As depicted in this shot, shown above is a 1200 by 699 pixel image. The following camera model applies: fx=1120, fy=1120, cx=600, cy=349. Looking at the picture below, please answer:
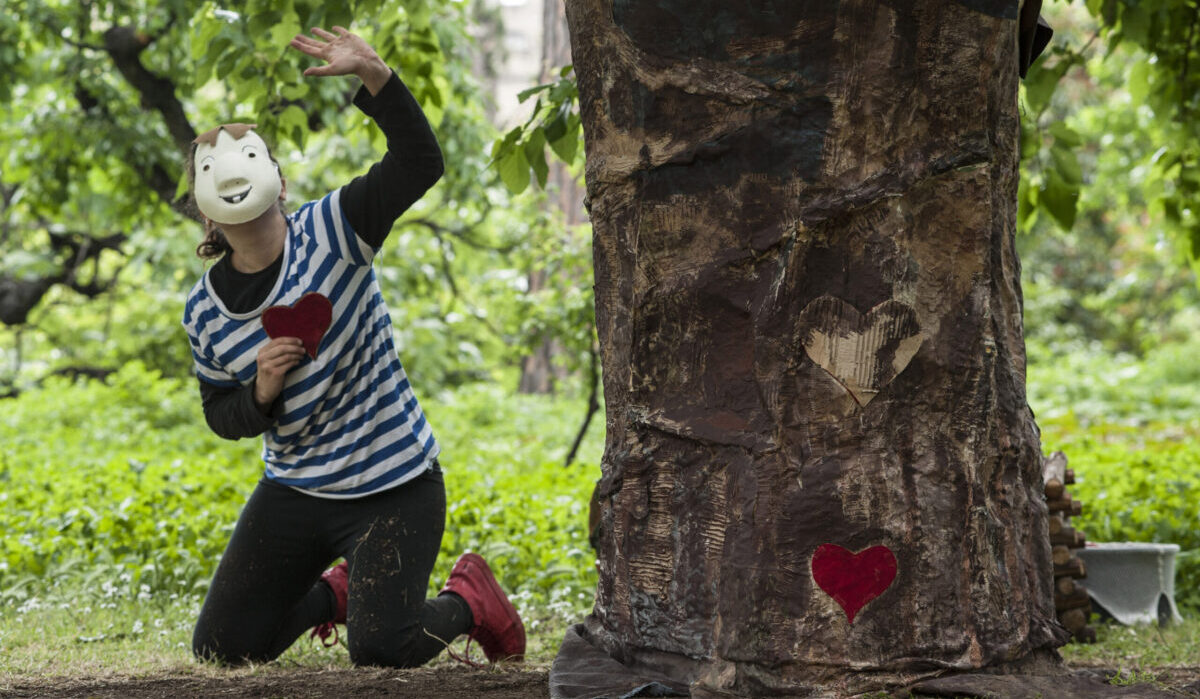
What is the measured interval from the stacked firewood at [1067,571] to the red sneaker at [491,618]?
187 centimetres

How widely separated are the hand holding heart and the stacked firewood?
2.54 meters

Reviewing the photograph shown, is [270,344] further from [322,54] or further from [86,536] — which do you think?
[86,536]

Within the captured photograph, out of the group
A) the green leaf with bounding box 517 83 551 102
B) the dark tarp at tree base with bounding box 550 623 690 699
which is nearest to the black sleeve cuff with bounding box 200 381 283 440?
the dark tarp at tree base with bounding box 550 623 690 699

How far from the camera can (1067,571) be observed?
398 cm

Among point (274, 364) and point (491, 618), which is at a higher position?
point (274, 364)

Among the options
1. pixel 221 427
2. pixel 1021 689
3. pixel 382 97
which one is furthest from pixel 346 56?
pixel 1021 689

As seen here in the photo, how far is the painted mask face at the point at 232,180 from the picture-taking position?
2.97 metres

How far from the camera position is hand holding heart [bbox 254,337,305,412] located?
296 centimetres

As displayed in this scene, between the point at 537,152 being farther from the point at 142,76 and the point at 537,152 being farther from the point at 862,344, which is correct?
the point at 142,76

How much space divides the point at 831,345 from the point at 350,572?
1.69m

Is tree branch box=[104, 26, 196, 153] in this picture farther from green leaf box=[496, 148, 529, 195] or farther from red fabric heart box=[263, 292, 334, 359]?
red fabric heart box=[263, 292, 334, 359]

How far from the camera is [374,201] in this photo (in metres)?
3.08

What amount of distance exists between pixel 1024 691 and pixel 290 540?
206cm

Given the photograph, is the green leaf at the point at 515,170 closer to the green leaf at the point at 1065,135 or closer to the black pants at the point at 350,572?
the black pants at the point at 350,572
